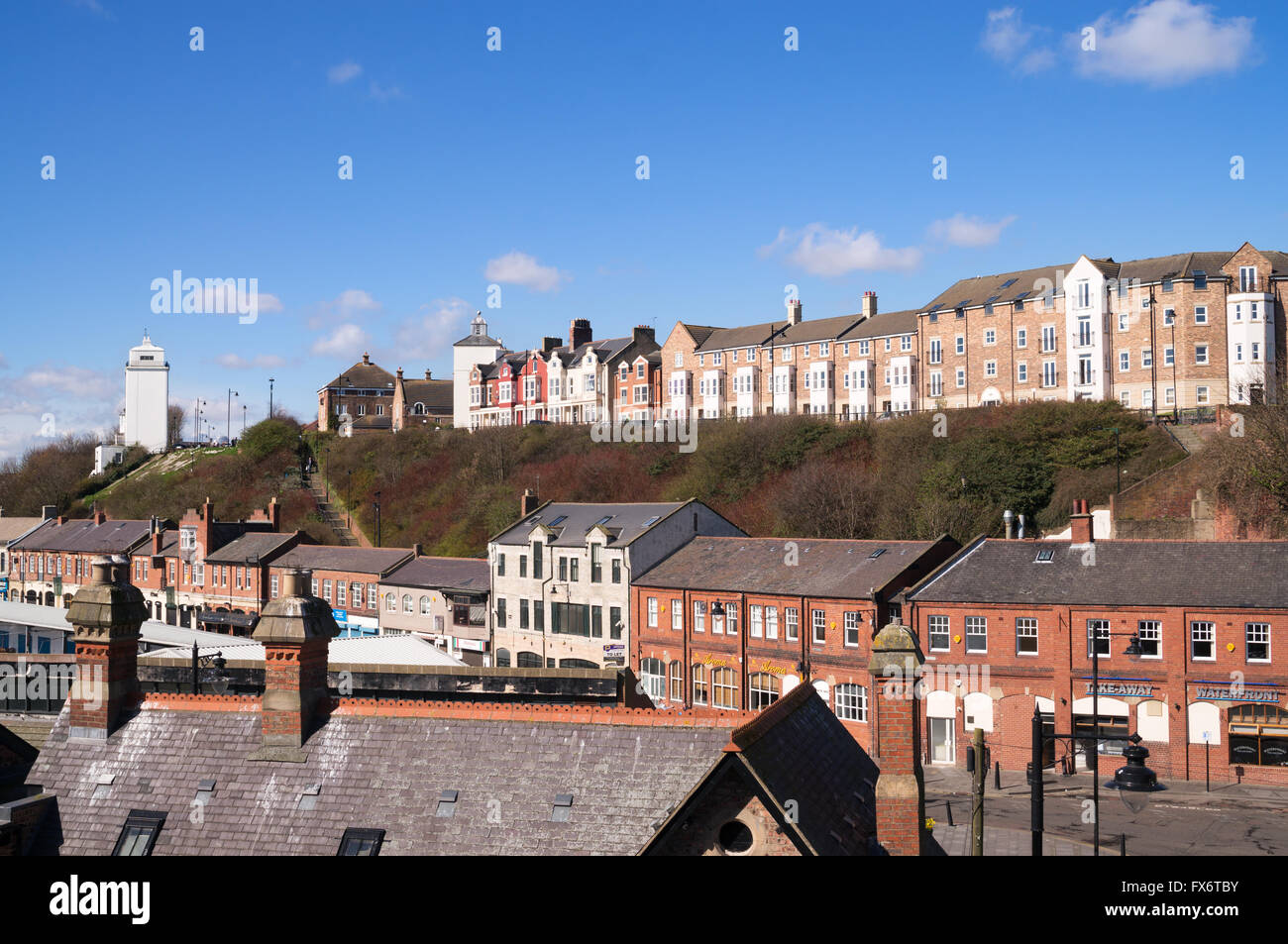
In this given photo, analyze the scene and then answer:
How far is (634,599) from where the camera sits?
4712 centimetres

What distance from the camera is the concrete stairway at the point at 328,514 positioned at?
88.3 meters

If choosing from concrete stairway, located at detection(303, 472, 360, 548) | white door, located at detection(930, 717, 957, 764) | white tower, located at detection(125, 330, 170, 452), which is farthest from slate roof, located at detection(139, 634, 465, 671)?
white tower, located at detection(125, 330, 170, 452)

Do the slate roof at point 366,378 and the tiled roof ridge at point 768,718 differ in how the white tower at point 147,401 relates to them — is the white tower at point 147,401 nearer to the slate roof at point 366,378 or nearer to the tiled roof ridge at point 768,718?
the slate roof at point 366,378

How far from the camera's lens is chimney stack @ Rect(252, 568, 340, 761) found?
1354 cm

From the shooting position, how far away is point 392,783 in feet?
42.7

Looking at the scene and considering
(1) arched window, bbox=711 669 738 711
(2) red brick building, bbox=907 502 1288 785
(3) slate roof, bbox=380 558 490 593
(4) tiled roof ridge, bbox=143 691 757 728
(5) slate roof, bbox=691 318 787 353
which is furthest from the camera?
(5) slate roof, bbox=691 318 787 353

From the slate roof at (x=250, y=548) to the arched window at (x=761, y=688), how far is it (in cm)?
3886

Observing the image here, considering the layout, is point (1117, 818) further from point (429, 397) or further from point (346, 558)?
point (429, 397)

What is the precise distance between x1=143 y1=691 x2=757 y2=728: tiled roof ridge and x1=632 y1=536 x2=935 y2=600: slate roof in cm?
2650

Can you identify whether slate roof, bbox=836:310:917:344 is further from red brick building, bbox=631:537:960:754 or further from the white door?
the white door

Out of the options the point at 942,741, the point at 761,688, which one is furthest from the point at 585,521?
the point at 942,741

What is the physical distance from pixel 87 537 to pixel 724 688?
63550mm

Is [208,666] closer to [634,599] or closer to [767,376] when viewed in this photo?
[634,599]
